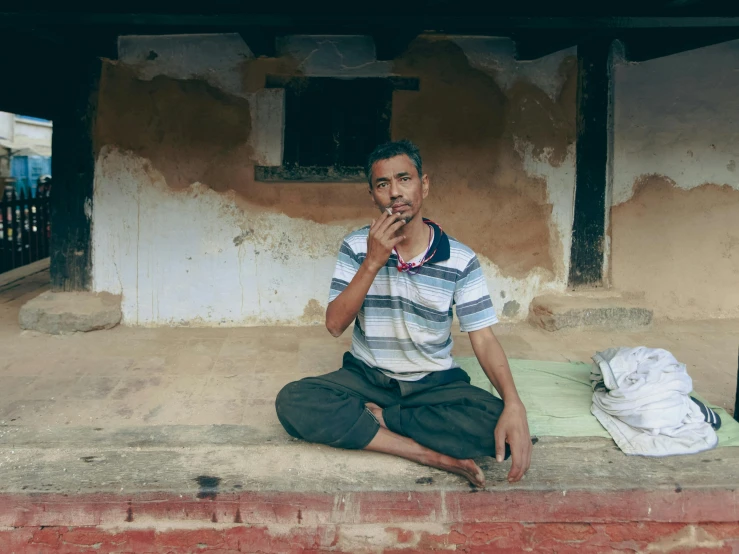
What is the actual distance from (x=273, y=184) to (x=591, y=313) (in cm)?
271

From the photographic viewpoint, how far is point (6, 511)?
2.76m

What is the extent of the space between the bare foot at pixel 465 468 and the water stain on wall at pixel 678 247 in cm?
323

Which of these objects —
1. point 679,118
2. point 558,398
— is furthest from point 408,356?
point 679,118

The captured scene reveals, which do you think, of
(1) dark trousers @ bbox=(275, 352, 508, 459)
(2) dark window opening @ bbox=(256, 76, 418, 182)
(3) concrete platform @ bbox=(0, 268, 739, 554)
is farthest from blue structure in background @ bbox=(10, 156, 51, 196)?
(1) dark trousers @ bbox=(275, 352, 508, 459)

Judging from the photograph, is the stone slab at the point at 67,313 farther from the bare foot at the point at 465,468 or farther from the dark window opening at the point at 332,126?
the bare foot at the point at 465,468

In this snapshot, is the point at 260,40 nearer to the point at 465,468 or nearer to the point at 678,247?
the point at 465,468

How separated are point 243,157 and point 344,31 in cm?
123

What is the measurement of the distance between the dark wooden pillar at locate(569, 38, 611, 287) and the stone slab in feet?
12.3

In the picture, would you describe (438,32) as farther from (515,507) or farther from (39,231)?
(39,231)

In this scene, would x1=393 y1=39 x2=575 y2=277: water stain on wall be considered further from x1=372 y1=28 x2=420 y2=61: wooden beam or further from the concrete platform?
the concrete platform

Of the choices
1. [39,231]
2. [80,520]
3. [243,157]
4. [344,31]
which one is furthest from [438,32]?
[39,231]

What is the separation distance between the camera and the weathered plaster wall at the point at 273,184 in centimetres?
508

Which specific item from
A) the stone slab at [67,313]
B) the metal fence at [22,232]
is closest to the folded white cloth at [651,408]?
the stone slab at [67,313]

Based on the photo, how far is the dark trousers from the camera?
2.80 meters
